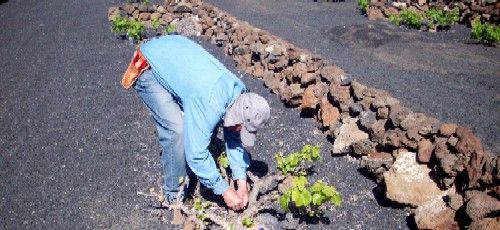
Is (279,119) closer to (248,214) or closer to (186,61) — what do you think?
(248,214)

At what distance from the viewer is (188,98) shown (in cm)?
292

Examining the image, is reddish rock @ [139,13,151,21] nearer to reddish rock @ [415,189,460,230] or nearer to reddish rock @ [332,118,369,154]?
reddish rock @ [332,118,369,154]

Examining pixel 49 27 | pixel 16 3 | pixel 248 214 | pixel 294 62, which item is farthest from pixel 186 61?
pixel 16 3

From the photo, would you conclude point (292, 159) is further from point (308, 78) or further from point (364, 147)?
point (308, 78)

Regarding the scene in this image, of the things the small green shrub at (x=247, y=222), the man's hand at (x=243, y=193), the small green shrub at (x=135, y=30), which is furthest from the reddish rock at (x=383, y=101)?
the small green shrub at (x=135, y=30)

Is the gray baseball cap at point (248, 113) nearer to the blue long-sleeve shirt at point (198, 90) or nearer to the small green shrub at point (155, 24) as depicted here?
the blue long-sleeve shirt at point (198, 90)

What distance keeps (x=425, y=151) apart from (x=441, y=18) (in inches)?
293

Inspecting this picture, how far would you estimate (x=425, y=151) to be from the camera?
3652mm

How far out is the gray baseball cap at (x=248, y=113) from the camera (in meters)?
2.81

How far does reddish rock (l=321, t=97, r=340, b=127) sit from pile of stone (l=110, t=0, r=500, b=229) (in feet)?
0.03

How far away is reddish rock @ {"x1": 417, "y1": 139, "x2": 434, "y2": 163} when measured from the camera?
3639mm

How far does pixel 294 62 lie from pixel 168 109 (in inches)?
125

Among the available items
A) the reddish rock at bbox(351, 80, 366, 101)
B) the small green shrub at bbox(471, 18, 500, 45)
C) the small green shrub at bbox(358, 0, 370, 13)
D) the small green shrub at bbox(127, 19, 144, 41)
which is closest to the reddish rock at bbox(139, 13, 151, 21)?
the small green shrub at bbox(127, 19, 144, 41)

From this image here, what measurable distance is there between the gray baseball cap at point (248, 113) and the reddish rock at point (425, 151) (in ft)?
5.67
